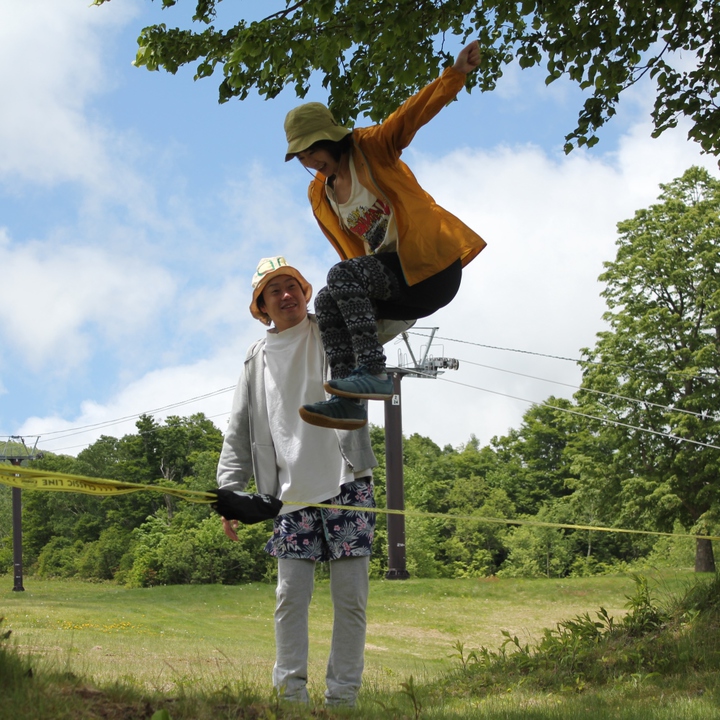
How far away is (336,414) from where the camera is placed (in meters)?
3.68

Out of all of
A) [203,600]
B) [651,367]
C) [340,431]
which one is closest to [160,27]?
[340,431]

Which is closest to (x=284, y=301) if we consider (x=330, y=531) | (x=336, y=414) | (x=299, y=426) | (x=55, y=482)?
(x=299, y=426)

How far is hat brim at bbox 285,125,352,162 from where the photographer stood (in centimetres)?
396

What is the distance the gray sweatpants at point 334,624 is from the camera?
4.02 meters

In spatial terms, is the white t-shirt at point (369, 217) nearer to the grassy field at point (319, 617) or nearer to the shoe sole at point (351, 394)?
the shoe sole at point (351, 394)

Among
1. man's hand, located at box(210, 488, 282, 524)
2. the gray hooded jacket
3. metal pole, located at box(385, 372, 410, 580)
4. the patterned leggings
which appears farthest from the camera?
metal pole, located at box(385, 372, 410, 580)

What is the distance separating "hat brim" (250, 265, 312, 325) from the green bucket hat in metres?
0.69

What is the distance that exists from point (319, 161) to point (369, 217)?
1.14ft

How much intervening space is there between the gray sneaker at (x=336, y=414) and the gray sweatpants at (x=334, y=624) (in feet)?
2.43

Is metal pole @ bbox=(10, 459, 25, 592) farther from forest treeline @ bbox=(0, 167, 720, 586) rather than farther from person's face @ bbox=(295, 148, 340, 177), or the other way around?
person's face @ bbox=(295, 148, 340, 177)

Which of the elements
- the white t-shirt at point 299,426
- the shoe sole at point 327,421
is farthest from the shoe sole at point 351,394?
the white t-shirt at point 299,426

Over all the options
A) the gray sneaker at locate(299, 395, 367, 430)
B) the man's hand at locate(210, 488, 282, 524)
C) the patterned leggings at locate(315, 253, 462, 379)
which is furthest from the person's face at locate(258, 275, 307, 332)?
the man's hand at locate(210, 488, 282, 524)

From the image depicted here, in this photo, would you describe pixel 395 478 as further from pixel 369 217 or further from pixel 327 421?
pixel 327 421

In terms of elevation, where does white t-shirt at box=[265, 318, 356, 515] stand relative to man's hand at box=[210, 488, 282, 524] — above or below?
above
